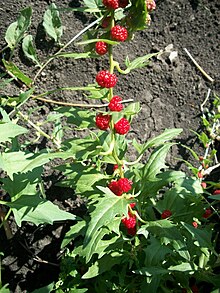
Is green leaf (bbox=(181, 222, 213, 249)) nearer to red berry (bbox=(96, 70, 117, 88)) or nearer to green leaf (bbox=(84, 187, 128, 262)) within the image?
green leaf (bbox=(84, 187, 128, 262))

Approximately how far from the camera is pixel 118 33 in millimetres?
1723

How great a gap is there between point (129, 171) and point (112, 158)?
10.3 inches

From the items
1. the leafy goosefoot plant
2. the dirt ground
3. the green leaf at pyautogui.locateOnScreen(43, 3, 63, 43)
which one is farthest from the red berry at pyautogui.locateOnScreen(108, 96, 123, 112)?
the green leaf at pyautogui.locateOnScreen(43, 3, 63, 43)

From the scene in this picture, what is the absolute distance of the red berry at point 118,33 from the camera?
172 cm

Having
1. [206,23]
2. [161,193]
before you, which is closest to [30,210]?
[161,193]

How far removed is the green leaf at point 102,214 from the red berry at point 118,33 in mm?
600

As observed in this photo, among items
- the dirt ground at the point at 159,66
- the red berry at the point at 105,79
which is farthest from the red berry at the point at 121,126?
the dirt ground at the point at 159,66

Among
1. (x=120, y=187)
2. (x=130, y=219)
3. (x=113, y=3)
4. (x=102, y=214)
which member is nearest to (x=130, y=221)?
(x=130, y=219)

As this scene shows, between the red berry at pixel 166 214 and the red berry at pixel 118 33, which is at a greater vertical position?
the red berry at pixel 118 33

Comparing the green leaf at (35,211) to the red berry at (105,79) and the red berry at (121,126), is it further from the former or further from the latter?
the red berry at (105,79)

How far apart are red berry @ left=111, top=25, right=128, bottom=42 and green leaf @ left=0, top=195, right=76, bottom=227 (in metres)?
0.70

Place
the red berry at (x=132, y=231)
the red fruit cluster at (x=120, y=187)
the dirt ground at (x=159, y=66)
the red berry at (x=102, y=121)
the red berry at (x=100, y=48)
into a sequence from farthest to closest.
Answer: the dirt ground at (x=159, y=66) → the red berry at (x=132, y=231) → the red fruit cluster at (x=120, y=187) → the red berry at (x=102, y=121) → the red berry at (x=100, y=48)

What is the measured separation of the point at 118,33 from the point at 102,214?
672 millimetres

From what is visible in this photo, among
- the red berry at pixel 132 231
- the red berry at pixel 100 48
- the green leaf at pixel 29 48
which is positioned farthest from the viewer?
the green leaf at pixel 29 48
